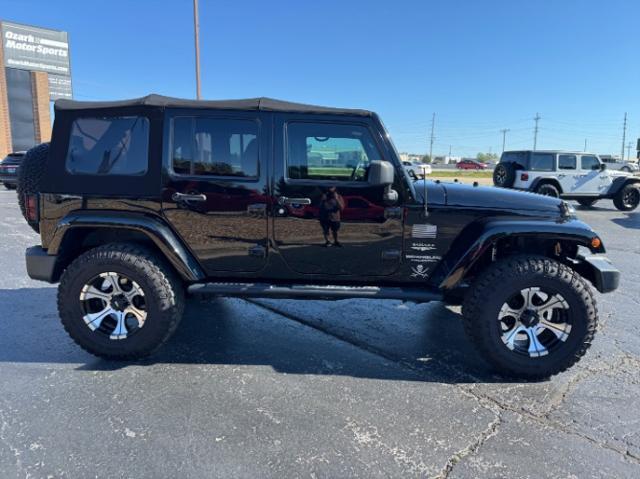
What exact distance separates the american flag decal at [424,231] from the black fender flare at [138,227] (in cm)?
170

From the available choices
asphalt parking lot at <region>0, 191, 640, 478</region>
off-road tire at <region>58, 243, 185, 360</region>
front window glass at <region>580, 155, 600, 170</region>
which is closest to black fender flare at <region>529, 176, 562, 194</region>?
front window glass at <region>580, 155, 600, 170</region>

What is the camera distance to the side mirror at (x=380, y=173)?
9.71 ft

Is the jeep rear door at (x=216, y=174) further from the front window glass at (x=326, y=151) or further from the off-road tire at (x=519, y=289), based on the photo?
the off-road tire at (x=519, y=289)

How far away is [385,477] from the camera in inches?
83.7

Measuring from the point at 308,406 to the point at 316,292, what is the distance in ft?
2.69

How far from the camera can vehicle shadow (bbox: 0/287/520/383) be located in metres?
3.26

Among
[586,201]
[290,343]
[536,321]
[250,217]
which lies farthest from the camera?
[586,201]

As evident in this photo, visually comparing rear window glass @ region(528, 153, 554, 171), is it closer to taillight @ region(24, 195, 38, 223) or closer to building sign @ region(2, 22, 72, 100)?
taillight @ region(24, 195, 38, 223)

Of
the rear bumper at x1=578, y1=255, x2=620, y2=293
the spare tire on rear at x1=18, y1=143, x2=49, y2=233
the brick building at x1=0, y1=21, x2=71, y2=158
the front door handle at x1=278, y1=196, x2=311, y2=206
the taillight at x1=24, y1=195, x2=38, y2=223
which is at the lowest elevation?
the rear bumper at x1=578, y1=255, x2=620, y2=293

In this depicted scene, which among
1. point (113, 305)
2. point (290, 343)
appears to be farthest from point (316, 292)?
point (113, 305)

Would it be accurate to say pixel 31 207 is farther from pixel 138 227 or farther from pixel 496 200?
pixel 496 200

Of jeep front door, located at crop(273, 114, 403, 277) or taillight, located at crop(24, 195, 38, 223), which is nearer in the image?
jeep front door, located at crop(273, 114, 403, 277)

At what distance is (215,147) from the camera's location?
10.6 ft

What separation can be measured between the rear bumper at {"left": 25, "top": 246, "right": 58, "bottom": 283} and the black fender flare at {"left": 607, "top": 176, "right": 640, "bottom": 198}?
15659 mm
